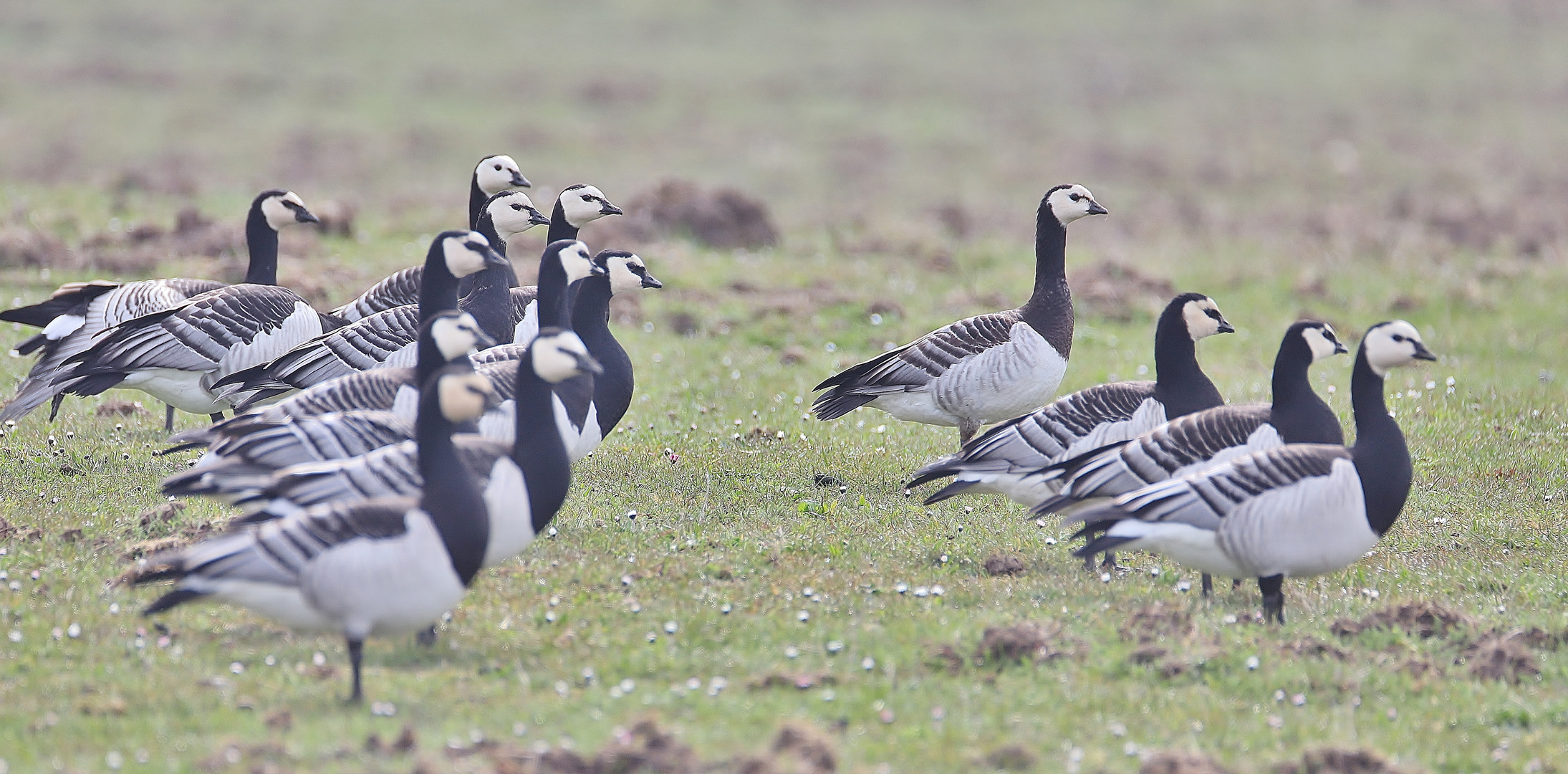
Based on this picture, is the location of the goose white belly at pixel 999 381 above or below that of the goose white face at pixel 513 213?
below

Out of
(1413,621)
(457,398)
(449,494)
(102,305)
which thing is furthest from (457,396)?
(102,305)

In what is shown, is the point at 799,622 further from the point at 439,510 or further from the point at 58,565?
the point at 58,565

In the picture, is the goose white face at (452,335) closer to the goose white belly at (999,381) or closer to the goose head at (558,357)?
the goose head at (558,357)

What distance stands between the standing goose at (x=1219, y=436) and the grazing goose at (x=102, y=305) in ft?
24.9

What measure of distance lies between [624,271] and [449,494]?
4.25 m

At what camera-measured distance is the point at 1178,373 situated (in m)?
10.3

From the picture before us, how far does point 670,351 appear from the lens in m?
15.7

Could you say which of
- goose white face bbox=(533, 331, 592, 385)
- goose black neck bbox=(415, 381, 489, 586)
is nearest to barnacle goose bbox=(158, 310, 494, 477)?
goose white face bbox=(533, 331, 592, 385)

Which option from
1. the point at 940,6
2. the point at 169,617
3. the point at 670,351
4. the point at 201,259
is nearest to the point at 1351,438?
the point at 670,351

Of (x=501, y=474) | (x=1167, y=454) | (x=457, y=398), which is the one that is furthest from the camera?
(x=1167, y=454)

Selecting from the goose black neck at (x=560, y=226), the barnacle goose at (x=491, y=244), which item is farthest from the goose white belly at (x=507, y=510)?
the goose black neck at (x=560, y=226)

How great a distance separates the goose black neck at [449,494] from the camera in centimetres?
711

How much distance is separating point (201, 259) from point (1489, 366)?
1482 cm

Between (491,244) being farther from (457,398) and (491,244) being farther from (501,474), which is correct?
(457,398)
